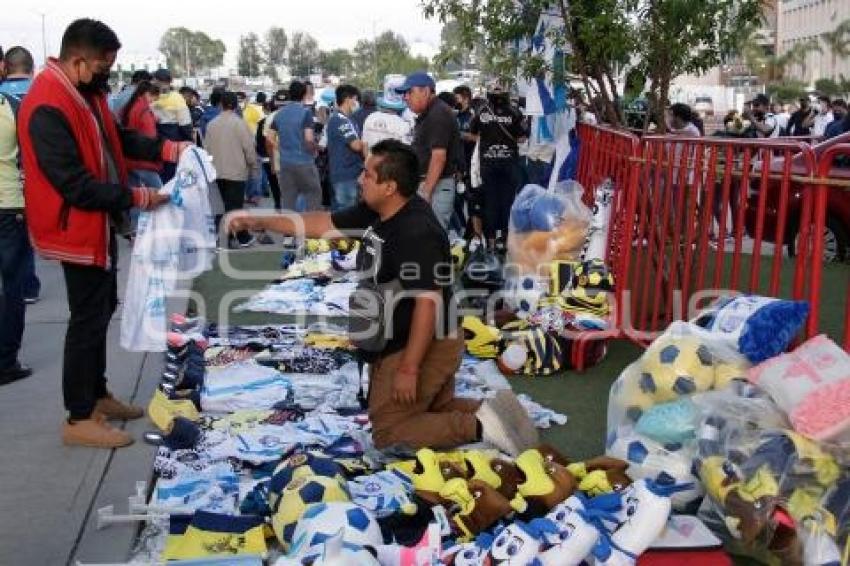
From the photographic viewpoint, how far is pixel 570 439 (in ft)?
16.4

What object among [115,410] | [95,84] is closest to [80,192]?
[95,84]

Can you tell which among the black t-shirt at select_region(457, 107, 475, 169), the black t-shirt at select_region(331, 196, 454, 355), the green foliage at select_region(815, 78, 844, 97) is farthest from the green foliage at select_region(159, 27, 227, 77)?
the black t-shirt at select_region(331, 196, 454, 355)

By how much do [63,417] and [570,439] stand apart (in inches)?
108

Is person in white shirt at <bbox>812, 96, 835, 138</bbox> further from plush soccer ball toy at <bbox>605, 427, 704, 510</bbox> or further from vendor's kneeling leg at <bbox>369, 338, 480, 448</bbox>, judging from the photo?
plush soccer ball toy at <bbox>605, 427, 704, 510</bbox>

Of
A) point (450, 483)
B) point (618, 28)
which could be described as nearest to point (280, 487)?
point (450, 483)

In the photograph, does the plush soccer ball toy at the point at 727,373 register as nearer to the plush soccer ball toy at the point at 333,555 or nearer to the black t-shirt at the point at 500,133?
the plush soccer ball toy at the point at 333,555

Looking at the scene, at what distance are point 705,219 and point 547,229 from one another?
1785 millimetres

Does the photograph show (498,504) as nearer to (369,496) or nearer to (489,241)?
(369,496)

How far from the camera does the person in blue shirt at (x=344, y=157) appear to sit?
34.8ft

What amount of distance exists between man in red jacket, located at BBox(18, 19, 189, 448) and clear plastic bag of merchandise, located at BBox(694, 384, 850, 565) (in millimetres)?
2839

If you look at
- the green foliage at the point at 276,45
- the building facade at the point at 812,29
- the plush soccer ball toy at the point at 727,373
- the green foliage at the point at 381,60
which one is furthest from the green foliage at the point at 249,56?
the plush soccer ball toy at the point at 727,373

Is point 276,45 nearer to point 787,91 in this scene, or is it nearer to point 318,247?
point 787,91

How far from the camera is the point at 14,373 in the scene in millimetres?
5832

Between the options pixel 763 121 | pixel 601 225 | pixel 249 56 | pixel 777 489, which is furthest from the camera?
pixel 249 56
